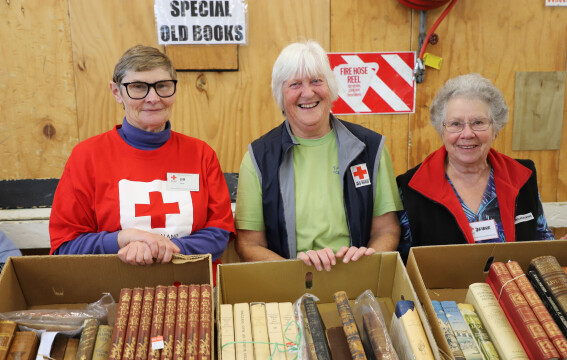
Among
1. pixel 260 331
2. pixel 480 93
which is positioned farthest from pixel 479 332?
pixel 480 93

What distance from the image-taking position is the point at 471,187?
5.67 feet

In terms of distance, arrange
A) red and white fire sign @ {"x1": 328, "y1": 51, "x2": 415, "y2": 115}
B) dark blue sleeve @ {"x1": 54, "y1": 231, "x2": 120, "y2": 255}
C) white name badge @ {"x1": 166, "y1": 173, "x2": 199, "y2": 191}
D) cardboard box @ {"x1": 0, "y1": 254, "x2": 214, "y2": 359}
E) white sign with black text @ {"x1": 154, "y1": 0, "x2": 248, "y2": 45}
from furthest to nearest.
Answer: red and white fire sign @ {"x1": 328, "y1": 51, "x2": 415, "y2": 115}
white sign with black text @ {"x1": 154, "y1": 0, "x2": 248, "y2": 45}
white name badge @ {"x1": 166, "y1": 173, "x2": 199, "y2": 191}
dark blue sleeve @ {"x1": 54, "y1": 231, "x2": 120, "y2": 255}
cardboard box @ {"x1": 0, "y1": 254, "x2": 214, "y2": 359}

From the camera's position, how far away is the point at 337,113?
8.32ft

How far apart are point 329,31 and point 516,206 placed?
130cm

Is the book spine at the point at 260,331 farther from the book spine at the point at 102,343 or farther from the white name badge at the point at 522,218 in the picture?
the white name badge at the point at 522,218

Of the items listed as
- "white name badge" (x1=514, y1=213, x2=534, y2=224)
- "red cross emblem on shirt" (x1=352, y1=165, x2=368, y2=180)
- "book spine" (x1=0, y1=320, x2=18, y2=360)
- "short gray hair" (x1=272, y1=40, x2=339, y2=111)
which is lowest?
"book spine" (x1=0, y1=320, x2=18, y2=360)

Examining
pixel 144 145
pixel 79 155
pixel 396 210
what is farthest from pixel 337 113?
pixel 79 155

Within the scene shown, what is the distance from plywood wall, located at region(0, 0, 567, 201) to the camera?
2.33 meters

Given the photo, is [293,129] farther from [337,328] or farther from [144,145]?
[337,328]

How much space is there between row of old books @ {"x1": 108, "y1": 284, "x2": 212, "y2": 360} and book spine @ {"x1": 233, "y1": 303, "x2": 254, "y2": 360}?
0.07 m

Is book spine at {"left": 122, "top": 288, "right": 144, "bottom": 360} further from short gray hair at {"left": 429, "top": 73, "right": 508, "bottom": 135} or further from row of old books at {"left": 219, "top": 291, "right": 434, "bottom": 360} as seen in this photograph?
short gray hair at {"left": 429, "top": 73, "right": 508, "bottom": 135}

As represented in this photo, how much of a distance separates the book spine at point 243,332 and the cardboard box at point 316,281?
11 centimetres

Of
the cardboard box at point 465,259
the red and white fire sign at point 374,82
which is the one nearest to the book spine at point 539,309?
the cardboard box at point 465,259

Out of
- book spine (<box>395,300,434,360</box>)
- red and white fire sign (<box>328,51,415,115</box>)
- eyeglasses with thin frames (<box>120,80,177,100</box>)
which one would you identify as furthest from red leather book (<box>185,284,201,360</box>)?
red and white fire sign (<box>328,51,415,115</box>)
